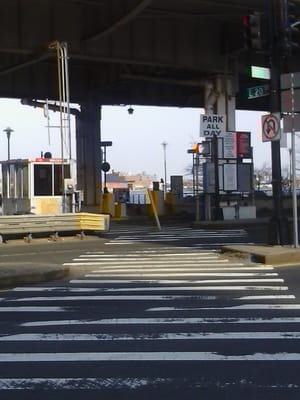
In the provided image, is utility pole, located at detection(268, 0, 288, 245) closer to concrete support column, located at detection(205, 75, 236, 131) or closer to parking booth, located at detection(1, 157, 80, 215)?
parking booth, located at detection(1, 157, 80, 215)

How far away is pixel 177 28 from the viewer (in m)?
33.6

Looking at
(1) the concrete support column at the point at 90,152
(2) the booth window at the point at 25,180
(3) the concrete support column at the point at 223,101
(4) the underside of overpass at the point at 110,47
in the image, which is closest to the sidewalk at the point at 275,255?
(4) the underside of overpass at the point at 110,47

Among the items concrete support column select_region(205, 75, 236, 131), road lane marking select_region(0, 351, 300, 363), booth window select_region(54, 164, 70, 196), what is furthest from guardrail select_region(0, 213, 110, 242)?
concrete support column select_region(205, 75, 236, 131)

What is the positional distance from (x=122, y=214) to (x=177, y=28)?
31.4 ft

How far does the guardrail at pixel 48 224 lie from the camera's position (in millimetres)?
21047

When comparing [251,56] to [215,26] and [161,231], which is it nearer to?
[215,26]

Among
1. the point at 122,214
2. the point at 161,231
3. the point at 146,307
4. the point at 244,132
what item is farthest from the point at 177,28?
the point at 146,307

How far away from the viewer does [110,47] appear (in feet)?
106

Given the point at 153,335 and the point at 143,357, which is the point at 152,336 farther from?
the point at 143,357

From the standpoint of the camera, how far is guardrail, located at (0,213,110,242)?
21047mm

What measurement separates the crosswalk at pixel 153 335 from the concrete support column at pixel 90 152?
29229mm

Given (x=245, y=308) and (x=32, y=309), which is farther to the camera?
(x=32, y=309)

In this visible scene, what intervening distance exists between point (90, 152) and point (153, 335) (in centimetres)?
3560

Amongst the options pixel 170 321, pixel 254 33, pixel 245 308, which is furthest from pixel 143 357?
pixel 254 33
